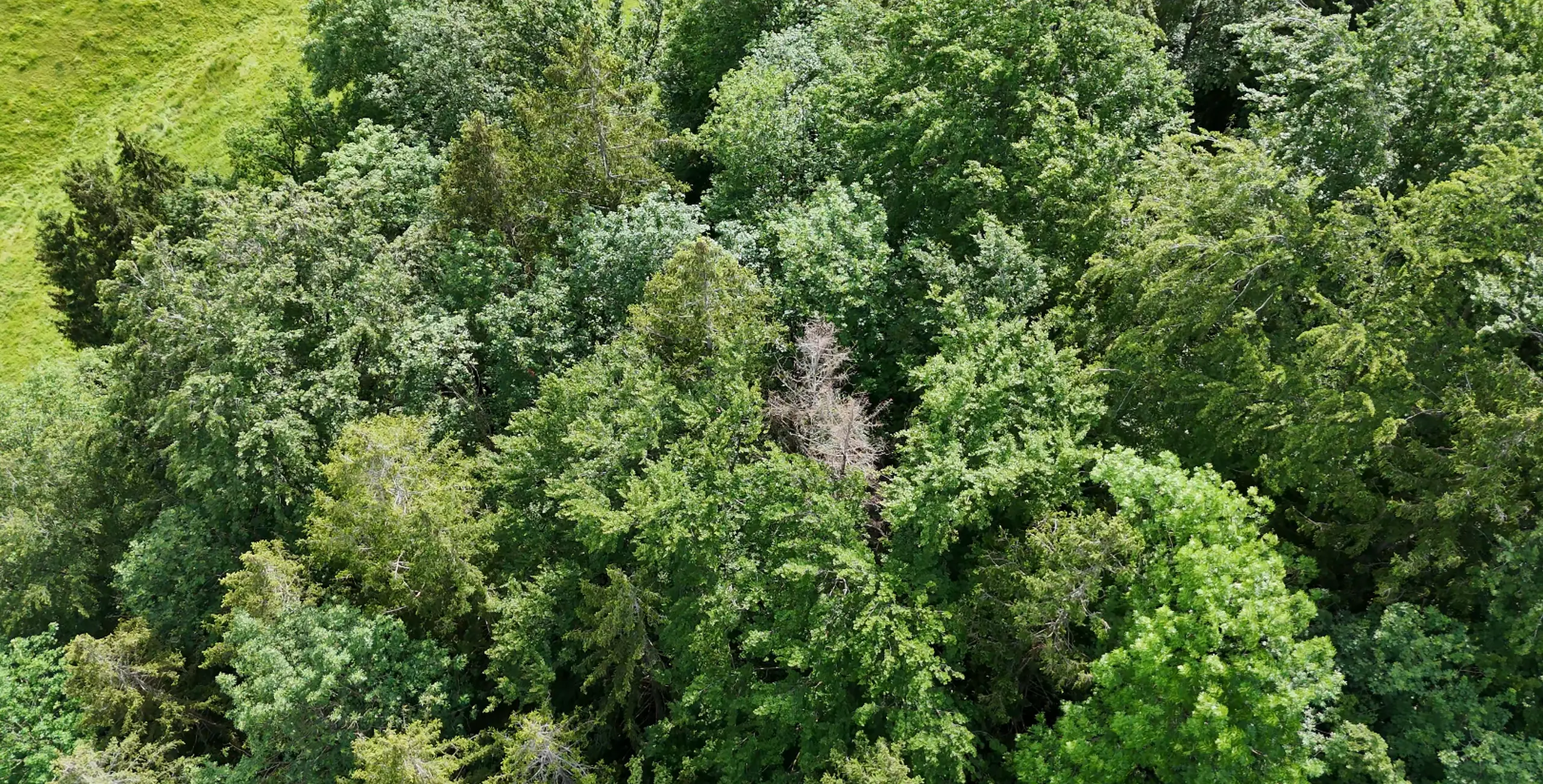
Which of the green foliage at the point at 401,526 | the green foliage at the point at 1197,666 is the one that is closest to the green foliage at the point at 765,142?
the green foliage at the point at 401,526

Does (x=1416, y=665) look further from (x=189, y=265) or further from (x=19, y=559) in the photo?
(x=19, y=559)

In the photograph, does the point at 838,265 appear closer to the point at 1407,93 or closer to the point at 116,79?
the point at 1407,93

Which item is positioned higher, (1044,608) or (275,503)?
(1044,608)

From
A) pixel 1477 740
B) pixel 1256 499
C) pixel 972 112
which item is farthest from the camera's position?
pixel 972 112

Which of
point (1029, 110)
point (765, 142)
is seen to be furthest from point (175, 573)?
point (1029, 110)

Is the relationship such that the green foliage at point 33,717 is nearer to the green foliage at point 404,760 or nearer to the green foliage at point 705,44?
the green foliage at point 404,760

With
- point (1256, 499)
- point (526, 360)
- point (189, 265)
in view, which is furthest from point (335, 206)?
point (1256, 499)
